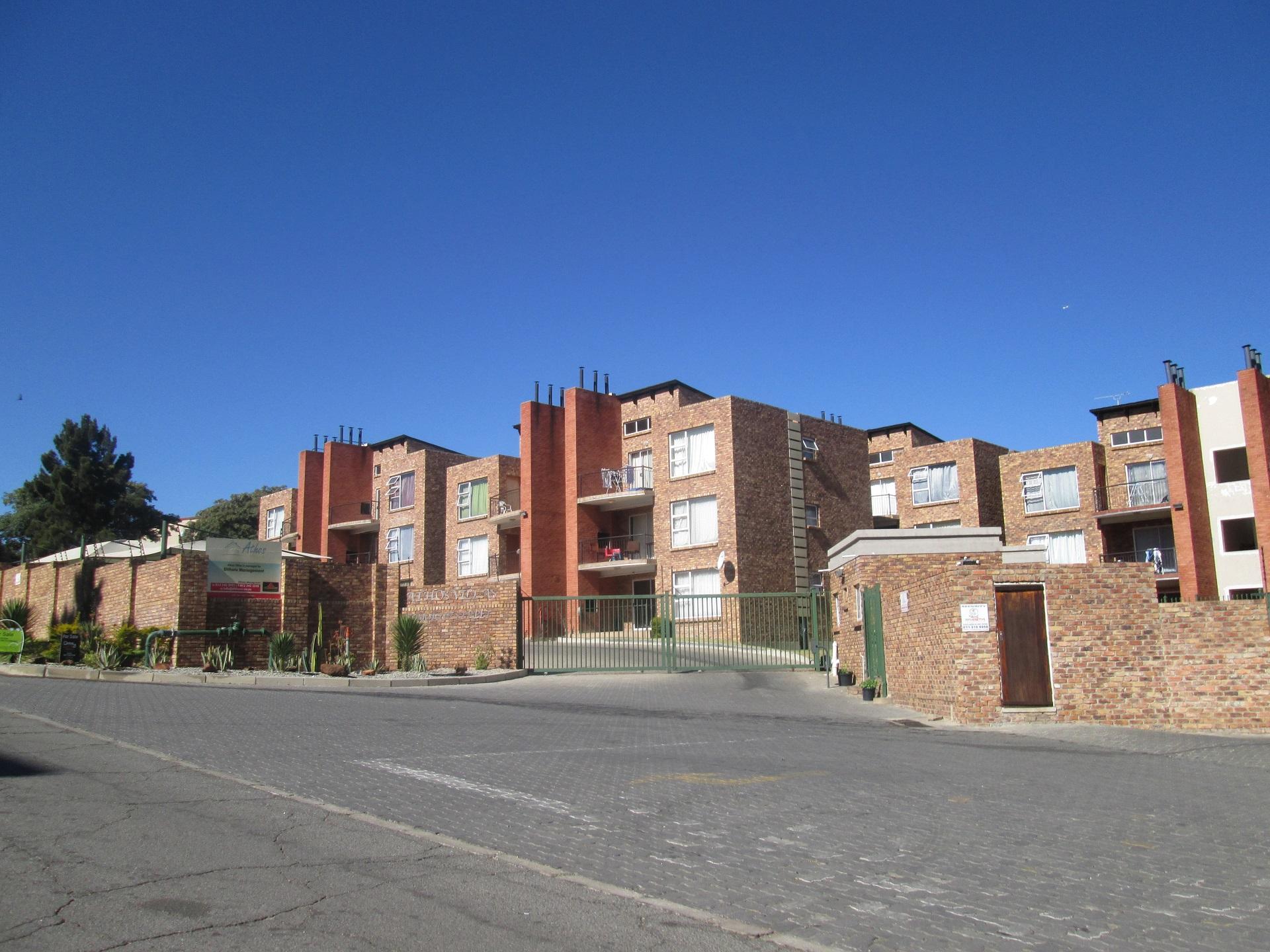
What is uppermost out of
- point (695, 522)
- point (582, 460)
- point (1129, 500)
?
point (582, 460)

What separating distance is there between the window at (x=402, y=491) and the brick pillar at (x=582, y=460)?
1212 cm

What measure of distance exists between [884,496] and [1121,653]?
40.0 meters

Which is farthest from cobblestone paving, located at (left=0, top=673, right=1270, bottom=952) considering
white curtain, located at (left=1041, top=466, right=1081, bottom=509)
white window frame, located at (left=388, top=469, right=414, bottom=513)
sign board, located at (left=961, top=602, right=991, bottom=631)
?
white window frame, located at (left=388, top=469, right=414, bottom=513)

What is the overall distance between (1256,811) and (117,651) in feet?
76.8

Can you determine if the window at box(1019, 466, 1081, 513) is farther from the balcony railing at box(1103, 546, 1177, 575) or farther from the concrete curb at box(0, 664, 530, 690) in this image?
the concrete curb at box(0, 664, 530, 690)

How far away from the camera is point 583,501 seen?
1684 inches

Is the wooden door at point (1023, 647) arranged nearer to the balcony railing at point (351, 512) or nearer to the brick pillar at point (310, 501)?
the balcony railing at point (351, 512)

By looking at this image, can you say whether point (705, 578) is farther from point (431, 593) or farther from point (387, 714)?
point (387, 714)

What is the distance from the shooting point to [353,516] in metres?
56.1

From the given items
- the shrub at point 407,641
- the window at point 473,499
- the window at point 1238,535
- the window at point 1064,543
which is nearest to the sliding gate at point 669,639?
the shrub at point 407,641

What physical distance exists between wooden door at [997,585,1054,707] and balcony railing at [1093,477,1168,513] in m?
30.7

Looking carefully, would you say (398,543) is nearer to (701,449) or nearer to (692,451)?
(692,451)

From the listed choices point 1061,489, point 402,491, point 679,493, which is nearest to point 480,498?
point 402,491

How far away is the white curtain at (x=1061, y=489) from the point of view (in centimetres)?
4419
